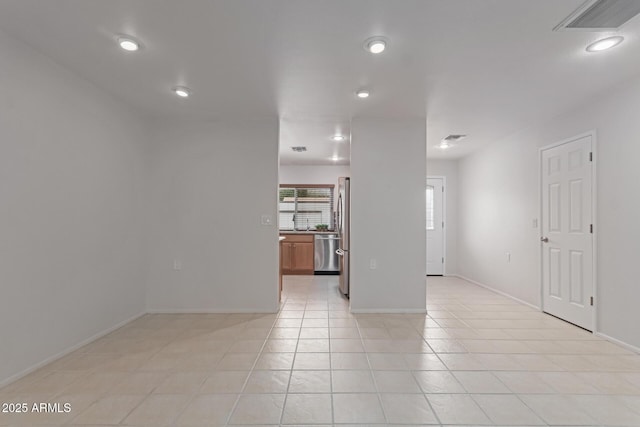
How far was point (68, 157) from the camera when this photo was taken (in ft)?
8.62

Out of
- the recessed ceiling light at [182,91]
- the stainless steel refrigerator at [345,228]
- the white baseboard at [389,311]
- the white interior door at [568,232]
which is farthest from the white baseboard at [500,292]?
the recessed ceiling light at [182,91]

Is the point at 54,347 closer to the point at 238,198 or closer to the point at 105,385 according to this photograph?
the point at 105,385

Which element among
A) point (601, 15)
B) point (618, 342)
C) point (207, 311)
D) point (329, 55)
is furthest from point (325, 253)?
point (601, 15)

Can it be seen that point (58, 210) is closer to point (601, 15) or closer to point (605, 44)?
point (601, 15)

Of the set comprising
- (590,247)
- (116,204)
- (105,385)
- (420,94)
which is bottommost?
(105,385)

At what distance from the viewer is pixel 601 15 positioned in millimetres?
1897

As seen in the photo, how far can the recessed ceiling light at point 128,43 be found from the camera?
84.8 inches

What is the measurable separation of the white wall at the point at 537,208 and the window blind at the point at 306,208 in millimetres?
2796

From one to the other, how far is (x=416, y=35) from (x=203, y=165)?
9.12 feet

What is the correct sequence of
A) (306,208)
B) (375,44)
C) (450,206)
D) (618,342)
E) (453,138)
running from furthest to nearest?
1. (306,208)
2. (450,206)
3. (453,138)
4. (618,342)
5. (375,44)

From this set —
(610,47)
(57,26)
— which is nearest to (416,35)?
(610,47)

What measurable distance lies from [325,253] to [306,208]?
120 cm

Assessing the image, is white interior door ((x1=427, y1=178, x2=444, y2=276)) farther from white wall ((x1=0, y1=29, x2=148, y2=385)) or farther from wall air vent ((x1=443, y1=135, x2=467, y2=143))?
white wall ((x1=0, y1=29, x2=148, y2=385))

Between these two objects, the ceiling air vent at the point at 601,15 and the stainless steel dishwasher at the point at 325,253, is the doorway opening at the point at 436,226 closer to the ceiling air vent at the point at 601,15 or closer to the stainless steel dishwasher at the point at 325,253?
the stainless steel dishwasher at the point at 325,253
